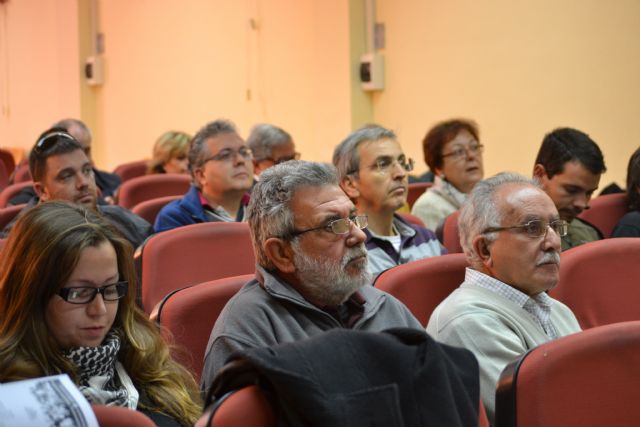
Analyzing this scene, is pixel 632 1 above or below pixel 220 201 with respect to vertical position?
above

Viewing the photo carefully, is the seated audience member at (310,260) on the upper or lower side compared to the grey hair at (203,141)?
lower

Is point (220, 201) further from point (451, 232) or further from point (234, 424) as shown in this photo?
point (234, 424)

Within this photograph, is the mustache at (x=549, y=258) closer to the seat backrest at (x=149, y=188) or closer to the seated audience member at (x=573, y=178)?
the seated audience member at (x=573, y=178)

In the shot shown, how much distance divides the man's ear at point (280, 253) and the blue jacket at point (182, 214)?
1.67 meters

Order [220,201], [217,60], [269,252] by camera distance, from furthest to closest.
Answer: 1. [217,60]
2. [220,201]
3. [269,252]

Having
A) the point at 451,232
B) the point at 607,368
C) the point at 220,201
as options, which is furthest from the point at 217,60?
the point at 607,368

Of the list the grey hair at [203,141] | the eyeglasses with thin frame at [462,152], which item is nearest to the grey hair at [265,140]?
the grey hair at [203,141]

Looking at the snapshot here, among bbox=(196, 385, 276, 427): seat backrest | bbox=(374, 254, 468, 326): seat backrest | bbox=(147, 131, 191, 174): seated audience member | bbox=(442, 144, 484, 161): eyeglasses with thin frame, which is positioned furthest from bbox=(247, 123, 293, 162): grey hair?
bbox=(196, 385, 276, 427): seat backrest

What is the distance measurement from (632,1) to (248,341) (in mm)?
3897

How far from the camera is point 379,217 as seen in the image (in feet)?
12.4

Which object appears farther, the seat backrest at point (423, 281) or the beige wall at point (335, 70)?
the beige wall at point (335, 70)

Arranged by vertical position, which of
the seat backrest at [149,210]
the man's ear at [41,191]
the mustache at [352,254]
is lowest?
the seat backrest at [149,210]

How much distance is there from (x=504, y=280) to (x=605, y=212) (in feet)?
6.21

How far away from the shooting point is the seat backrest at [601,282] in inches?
122
